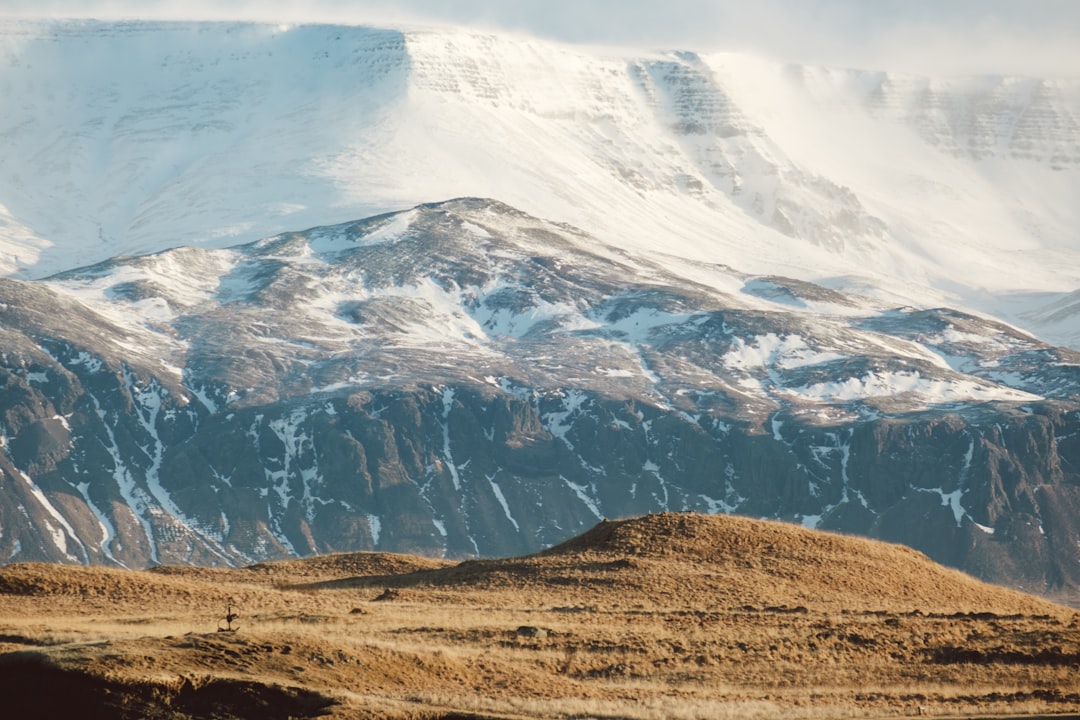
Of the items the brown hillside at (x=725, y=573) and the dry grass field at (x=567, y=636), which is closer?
the dry grass field at (x=567, y=636)

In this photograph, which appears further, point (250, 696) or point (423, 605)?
point (423, 605)

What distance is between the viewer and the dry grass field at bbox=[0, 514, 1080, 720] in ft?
134

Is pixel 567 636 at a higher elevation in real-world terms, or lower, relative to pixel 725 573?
higher

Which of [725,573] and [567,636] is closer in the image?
[567,636]

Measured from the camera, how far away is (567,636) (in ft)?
179

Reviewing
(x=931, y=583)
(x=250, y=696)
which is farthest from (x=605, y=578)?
(x=250, y=696)

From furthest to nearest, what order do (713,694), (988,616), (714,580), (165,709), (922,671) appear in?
(714,580)
(988,616)
(922,671)
(713,694)
(165,709)

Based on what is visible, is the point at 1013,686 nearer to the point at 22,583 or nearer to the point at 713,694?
the point at 713,694

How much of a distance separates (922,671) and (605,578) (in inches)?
732

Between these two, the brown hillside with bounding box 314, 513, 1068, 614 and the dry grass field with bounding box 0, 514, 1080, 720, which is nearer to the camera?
the dry grass field with bounding box 0, 514, 1080, 720

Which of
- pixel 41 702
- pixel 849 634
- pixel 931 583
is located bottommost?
pixel 931 583

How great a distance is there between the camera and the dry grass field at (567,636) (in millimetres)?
40750

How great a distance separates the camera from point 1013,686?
166 feet

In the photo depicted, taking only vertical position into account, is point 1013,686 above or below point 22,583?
above
